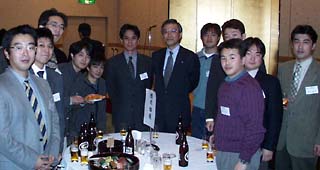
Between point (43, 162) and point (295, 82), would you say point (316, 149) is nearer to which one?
point (295, 82)

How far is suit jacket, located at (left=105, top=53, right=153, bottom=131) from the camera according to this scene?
4.52 meters

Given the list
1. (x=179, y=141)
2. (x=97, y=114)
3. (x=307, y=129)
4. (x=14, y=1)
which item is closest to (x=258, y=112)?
(x=179, y=141)

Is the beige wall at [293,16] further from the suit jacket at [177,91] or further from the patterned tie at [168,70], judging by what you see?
the patterned tie at [168,70]

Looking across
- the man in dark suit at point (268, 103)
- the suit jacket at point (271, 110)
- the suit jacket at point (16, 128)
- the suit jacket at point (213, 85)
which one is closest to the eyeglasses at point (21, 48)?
the suit jacket at point (16, 128)

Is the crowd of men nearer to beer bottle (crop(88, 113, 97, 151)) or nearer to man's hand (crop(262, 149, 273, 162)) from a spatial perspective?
man's hand (crop(262, 149, 273, 162))

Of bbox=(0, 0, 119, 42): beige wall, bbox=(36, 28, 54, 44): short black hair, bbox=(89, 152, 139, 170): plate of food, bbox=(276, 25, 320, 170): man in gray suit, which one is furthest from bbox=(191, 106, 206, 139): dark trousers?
bbox=(0, 0, 119, 42): beige wall

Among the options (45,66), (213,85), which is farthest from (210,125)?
(45,66)

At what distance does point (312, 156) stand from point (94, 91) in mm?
2195

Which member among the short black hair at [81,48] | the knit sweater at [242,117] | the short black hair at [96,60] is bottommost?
the knit sweater at [242,117]

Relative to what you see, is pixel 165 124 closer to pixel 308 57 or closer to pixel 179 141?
pixel 179 141

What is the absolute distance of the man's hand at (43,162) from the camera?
255 centimetres

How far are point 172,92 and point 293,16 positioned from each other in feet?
10.7

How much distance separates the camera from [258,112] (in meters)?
2.62

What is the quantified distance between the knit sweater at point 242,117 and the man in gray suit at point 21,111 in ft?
4.01
